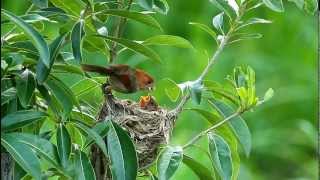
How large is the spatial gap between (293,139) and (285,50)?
52 centimetres

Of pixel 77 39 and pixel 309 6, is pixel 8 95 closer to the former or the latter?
pixel 77 39

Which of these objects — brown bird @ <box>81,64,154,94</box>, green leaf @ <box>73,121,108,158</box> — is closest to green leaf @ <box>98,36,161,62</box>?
brown bird @ <box>81,64,154,94</box>

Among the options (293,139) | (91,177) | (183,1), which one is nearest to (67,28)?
(91,177)

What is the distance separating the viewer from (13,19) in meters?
1.16

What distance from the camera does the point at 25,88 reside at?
124 cm

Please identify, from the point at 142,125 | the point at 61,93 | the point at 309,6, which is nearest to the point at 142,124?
the point at 142,125

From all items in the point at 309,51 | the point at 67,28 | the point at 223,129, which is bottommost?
the point at 309,51

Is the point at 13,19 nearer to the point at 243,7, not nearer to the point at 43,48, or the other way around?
the point at 43,48

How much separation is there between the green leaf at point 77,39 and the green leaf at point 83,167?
0.15m

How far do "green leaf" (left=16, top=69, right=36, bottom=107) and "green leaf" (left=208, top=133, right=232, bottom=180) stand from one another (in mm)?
304

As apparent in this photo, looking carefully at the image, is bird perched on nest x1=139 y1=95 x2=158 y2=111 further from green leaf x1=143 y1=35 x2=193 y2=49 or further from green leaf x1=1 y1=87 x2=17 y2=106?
green leaf x1=1 y1=87 x2=17 y2=106

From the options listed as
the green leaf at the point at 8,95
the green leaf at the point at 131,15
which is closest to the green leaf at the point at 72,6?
the green leaf at the point at 131,15

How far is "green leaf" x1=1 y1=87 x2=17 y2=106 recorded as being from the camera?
1.24m

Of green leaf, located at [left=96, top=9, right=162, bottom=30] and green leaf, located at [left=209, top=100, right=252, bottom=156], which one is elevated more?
green leaf, located at [left=96, top=9, right=162, bottom=30]
